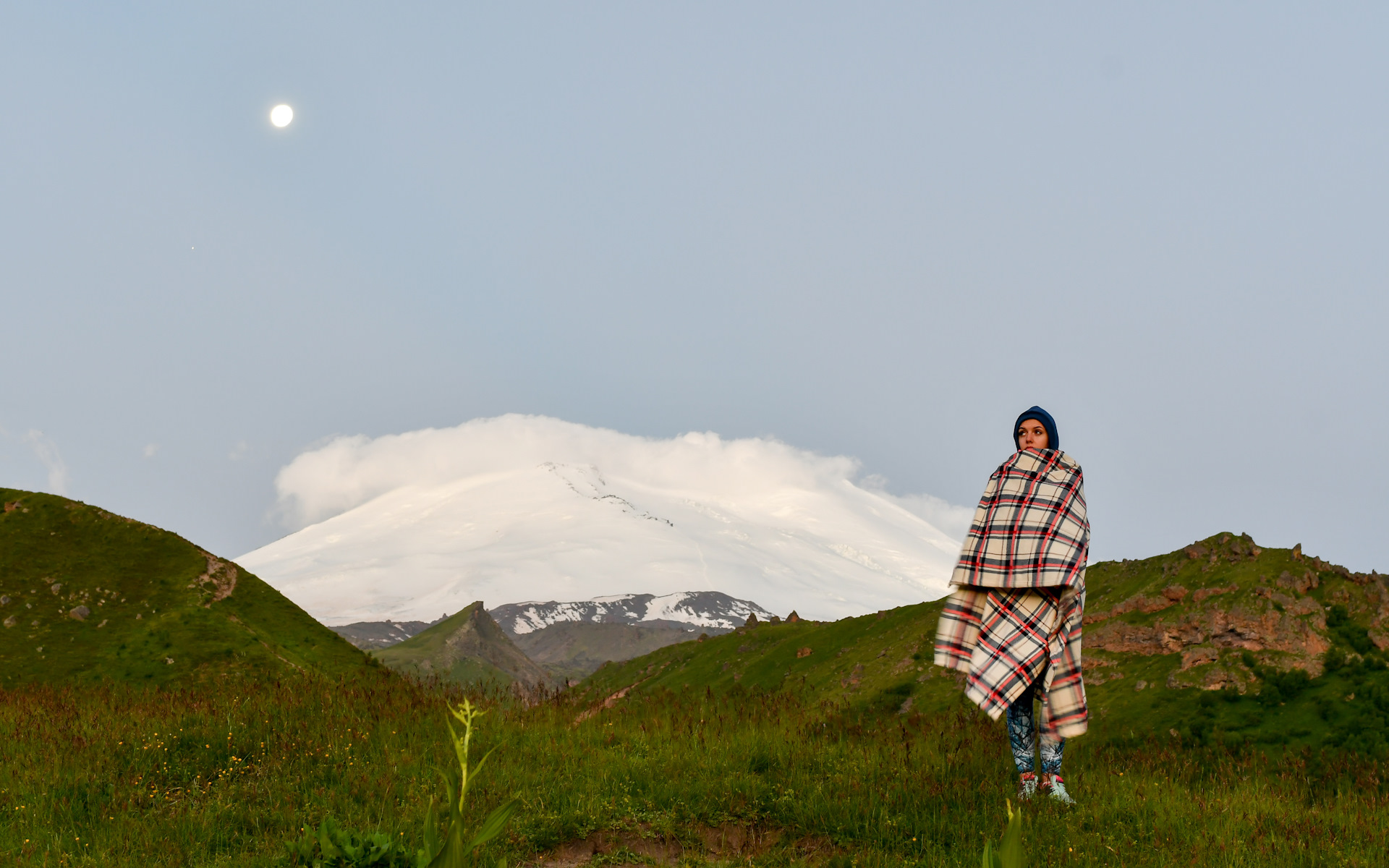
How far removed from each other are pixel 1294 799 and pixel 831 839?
4.47 meters

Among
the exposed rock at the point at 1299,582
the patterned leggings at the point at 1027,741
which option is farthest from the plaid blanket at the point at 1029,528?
the exposed rock at the point at 1299,582

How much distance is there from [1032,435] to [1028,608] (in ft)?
5.00

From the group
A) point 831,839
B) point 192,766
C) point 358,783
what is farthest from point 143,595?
point 831,839

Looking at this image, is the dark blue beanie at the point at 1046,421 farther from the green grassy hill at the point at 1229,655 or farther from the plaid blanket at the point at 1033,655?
the green grassy hill at the point at 1229,655

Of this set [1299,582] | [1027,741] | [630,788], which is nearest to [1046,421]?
[1027,741]

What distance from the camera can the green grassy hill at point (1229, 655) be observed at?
977 cm

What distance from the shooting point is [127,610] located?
15852 mm

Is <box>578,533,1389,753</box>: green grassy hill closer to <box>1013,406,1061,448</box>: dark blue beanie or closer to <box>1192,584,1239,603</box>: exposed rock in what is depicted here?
<box>1192,584,1239,603</box>: exposed rock

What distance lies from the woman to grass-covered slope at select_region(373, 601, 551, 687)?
187 feet

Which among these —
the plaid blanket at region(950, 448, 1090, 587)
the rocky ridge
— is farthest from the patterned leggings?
the rocky ridge

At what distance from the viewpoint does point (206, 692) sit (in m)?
9.94

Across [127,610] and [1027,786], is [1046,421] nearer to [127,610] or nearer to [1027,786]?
[1027,786]

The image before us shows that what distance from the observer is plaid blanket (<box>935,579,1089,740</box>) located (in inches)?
266

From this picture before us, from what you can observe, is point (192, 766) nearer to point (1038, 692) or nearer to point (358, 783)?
point (358, 783)
